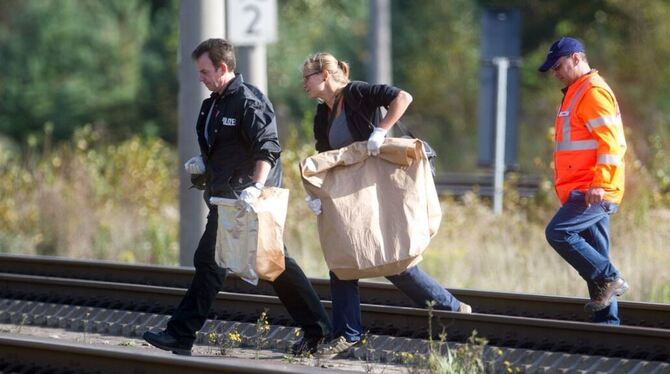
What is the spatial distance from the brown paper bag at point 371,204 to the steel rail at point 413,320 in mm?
712

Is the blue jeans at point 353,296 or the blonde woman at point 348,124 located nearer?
the blonde woman at point 348,124

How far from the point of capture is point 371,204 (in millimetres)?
7453

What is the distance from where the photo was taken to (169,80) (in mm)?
37062

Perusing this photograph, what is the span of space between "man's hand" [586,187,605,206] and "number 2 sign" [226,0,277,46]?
5018 mm

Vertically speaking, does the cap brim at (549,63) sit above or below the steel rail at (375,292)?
above

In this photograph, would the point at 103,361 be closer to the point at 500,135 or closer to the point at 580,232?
the point at 580,232

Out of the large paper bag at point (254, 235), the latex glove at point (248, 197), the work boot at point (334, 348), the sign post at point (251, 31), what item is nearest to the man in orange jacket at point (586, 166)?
the work boot at point (334, 348)

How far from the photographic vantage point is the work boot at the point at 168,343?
302 inches

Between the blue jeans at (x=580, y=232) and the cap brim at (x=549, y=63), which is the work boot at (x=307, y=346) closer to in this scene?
the blue jeans at (x=580, y=232)

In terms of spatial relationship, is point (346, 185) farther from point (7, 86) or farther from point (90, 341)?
point (7, 86)

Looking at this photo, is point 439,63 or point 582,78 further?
point 439,63

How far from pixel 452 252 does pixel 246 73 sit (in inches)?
108

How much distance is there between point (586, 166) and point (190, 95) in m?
4.66

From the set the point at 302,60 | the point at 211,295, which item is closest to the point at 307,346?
the point at 211,295
